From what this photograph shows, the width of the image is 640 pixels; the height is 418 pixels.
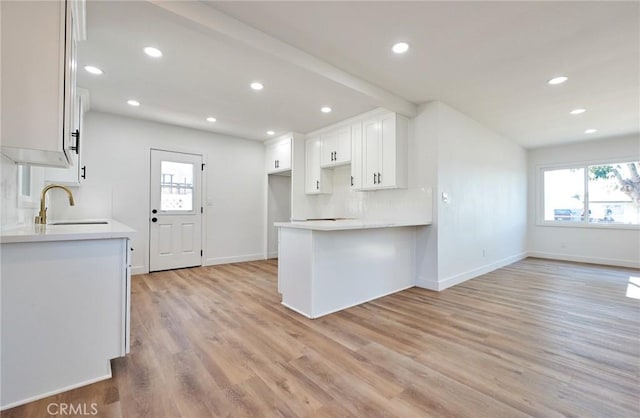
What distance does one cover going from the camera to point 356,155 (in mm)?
4574

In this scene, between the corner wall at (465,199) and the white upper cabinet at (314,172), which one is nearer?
the corner wall at (465,199)

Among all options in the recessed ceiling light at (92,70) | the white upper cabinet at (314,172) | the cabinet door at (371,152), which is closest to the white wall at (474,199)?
the cabinet door at (371,152)

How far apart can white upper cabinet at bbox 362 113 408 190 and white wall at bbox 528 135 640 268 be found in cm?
463

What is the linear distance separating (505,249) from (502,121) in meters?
2.54

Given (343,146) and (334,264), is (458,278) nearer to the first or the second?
(334,264)

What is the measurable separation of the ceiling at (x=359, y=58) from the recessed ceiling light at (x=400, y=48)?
0.20 feet

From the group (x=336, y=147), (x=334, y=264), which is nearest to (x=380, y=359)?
(x=334, y=264)

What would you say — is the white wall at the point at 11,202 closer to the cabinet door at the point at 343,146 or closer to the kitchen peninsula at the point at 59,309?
the kitchen peninsula at the point at 59,309

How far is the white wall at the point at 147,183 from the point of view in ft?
14.1

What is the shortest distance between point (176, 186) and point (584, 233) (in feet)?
27.5

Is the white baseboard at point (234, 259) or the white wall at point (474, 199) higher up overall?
the white wall at point (474, 199)

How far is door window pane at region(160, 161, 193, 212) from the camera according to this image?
4.91 metres

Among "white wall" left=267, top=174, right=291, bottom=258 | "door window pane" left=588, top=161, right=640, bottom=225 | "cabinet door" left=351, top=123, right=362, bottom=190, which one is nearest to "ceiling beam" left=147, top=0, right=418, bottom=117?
"cabinet door" left=351, top=123, right=362, bottom=190

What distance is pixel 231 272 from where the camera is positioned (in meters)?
4.81
